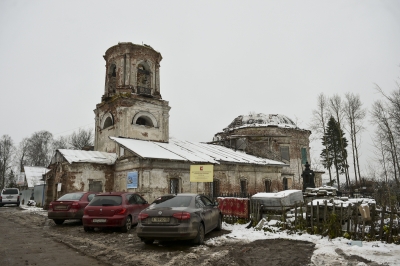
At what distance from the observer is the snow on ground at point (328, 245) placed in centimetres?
617

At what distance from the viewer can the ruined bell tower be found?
21984 mm

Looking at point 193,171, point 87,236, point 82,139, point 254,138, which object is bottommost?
point 87,236

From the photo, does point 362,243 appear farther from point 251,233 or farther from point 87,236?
point 87,236

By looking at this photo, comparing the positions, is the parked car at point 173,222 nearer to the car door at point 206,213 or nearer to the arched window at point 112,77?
the car door at point 206,213

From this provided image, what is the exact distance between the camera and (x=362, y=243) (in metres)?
7.42

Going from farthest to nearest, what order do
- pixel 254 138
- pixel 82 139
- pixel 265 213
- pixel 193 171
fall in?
pixel 82 139, pixel 254 138, pixel 193 171, pixel 265 213

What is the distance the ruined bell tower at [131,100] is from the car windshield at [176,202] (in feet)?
45.5

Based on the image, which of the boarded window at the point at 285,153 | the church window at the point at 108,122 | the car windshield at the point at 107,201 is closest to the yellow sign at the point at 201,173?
the car windshield at the point at 107,201

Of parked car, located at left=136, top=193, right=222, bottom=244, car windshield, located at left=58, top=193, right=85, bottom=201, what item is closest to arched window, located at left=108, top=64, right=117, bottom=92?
car windshield, located at left=58, top=193, right=85, bottom=201

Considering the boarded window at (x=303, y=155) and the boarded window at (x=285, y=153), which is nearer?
the boarded window at (x=285, y=153)

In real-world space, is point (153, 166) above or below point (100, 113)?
below

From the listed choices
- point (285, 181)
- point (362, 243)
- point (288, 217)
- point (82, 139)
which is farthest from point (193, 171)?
point (82, 139)

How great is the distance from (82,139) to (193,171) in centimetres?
4911

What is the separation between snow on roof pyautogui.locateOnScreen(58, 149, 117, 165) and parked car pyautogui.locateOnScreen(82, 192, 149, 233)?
28.8ft
